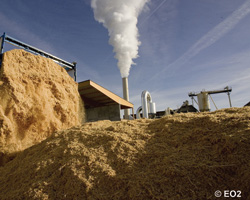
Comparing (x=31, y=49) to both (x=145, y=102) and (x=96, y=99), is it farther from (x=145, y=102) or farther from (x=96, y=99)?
(x=145, y=102)

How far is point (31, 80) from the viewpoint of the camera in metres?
6.35

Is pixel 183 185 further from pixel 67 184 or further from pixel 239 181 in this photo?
pixel 67 184

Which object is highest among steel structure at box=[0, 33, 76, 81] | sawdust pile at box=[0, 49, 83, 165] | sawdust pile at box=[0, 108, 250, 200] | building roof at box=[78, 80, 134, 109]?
steel structure at box=[0, 33, 76, 81]

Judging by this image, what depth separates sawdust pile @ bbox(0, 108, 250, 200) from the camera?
8.38 feet

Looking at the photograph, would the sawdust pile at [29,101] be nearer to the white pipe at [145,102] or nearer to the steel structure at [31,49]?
the steel structure at [31,49]

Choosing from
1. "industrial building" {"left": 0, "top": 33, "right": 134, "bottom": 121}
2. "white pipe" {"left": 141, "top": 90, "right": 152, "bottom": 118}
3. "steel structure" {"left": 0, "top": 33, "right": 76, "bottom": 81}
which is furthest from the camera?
"white pipe" {"left": 141, "top": 90, "right": 152, "bottom": 118}

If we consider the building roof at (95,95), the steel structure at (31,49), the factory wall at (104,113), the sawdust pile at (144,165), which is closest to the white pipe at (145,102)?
the building roof at (95,95)

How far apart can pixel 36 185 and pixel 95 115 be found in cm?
1194

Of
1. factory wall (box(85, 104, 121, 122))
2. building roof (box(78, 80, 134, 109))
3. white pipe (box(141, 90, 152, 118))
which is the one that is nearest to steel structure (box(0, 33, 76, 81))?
building roof (box(78, 80, 134, 109))

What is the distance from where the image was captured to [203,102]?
24391mm

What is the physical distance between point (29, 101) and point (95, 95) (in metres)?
6.98

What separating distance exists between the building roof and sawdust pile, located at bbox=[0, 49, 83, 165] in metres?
3.21

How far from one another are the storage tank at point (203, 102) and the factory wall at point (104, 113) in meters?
16.3

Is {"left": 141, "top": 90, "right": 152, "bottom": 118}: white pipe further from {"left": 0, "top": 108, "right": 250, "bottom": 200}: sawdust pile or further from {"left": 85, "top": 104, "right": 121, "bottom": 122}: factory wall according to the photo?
{"left": 0, "top": 108, "right": 250, "bottom": 200}: sawdust pile
